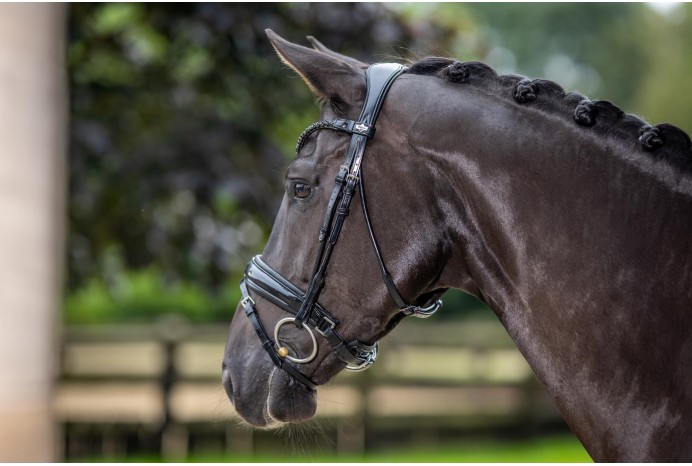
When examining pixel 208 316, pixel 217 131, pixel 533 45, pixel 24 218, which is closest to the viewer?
pixel 24 218

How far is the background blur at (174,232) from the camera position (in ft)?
15.1

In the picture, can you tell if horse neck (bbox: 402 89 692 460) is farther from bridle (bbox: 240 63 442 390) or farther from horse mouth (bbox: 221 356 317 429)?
horse mouth (bbox: 221 356 317 429)

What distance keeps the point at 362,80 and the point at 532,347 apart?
101cm

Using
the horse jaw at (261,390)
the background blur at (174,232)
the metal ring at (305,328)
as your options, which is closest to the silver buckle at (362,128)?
the metal ring at (305,328)

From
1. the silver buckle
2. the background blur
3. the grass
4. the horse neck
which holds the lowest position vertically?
the grass

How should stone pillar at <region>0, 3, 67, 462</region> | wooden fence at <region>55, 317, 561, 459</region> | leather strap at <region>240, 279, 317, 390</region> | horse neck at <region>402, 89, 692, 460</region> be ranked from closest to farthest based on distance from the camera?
horse neck at <region>402, 89, 692, 460</region>
leather strap at <region>240, 279, 317, 390</region>
stone pillar at <region>0, 3, 67, 462</region>
wooden fence at <region>55, 317, 561, 459</region>

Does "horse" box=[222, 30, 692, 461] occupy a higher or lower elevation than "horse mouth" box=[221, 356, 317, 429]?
higher

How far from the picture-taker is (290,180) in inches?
106

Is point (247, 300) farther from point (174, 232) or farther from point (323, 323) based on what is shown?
point (174, 232)

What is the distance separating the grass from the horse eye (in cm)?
699

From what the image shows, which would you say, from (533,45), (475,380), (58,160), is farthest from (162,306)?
(533,45)

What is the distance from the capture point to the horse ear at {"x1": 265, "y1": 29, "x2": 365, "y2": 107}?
8.76ft

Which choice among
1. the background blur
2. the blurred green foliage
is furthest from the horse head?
the blurred green foliage

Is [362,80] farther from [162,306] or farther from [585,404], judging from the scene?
[162,306]
